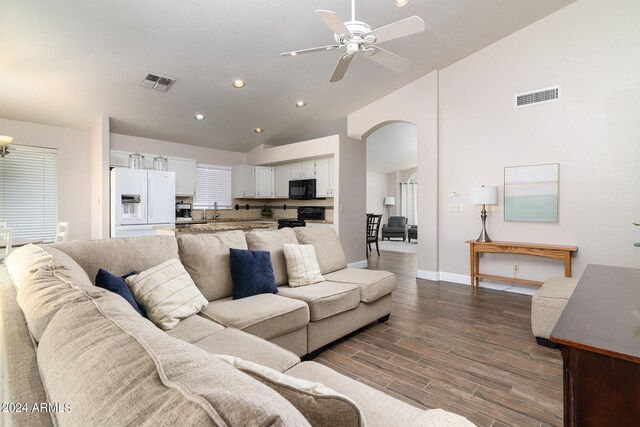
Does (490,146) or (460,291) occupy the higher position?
(490,146)

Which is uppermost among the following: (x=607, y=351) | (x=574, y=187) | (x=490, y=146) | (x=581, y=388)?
(x=490, y=146)

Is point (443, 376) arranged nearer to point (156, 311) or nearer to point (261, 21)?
point (156, 311)

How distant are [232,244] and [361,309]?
1.30 m

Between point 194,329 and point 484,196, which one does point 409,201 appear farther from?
point 194,329

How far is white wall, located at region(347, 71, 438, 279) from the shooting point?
5.18 m

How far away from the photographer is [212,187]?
7023 mm

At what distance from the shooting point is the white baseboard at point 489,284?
441cm

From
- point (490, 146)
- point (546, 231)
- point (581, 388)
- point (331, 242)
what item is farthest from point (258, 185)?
point (581, 388)

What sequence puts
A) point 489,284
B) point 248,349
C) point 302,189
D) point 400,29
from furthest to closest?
point 302,189 < point 489,284 < point 400,29 < point 248,349

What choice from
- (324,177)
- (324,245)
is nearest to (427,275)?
(324,245)

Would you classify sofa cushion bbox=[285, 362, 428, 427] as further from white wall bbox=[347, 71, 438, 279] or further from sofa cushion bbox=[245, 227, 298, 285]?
white wall bbox=[347, 71, 438, 279]

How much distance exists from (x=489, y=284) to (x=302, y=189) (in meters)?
3.83

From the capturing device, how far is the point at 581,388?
117cm

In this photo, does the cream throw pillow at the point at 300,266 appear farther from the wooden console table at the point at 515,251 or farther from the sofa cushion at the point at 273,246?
the wooden console table at the point at 515,251
